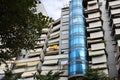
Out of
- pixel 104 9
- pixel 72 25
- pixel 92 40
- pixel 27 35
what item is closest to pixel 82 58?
pixel 92 40

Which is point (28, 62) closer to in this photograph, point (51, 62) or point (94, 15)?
point (51, 62)

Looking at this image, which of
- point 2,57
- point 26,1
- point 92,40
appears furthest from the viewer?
point 92,40

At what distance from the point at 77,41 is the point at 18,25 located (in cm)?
3558

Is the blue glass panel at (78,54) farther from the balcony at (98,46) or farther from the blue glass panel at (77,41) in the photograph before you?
the balcony at (98,46)

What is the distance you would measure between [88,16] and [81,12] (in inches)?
59.9

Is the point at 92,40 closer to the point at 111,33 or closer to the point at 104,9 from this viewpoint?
the point at 111,33

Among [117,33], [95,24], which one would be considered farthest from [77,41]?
[117,33]

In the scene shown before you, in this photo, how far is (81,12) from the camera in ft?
172

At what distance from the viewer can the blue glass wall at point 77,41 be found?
43.6m

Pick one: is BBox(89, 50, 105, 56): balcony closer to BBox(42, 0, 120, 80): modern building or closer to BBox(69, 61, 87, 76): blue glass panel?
BBox(42, 0, 120, 80): modern building

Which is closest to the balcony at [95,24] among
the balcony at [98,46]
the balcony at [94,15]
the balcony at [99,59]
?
the balcony at [94,15]

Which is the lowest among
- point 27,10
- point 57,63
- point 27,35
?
point 57,63

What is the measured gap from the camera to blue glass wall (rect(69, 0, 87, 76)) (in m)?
43.6

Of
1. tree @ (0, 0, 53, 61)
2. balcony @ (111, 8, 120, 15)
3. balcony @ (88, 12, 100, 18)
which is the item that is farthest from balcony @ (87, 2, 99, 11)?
tree @ (0, 0, 53, 61)
